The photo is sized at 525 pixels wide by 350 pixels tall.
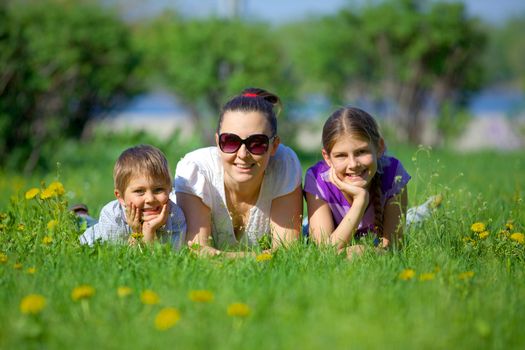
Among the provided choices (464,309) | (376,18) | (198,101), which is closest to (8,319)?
(464,309)

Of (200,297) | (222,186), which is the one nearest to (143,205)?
(222,186)

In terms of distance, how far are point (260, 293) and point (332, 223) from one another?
1471mm

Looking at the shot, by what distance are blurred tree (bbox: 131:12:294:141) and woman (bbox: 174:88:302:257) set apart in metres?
6.27

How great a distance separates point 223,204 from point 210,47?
7349mm

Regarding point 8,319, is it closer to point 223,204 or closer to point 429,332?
point 429,332

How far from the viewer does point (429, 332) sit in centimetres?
249

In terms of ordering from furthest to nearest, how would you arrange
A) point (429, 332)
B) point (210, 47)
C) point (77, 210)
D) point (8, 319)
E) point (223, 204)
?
point (210, 47)
point (77, 210)
point (223, 204)
point (8, 319)
point (429, 332)

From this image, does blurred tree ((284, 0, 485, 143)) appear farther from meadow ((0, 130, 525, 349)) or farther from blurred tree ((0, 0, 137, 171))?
meadow ((0, 130, 525, 349))

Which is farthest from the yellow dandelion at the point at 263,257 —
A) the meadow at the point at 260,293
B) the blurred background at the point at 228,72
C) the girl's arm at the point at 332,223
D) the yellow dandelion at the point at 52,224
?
the blurred background at the point at 228,72

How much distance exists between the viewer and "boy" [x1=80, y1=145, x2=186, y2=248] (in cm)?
411

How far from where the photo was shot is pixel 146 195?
4.11 meters

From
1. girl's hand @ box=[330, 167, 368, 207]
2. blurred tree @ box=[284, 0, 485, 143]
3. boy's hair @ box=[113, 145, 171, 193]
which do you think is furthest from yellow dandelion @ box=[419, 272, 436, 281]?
blurred tree @ box=[284, 0, 485, 143]

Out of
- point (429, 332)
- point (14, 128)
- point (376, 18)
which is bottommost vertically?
point (429, 332)

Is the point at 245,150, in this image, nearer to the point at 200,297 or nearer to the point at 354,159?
the point at 354,159
